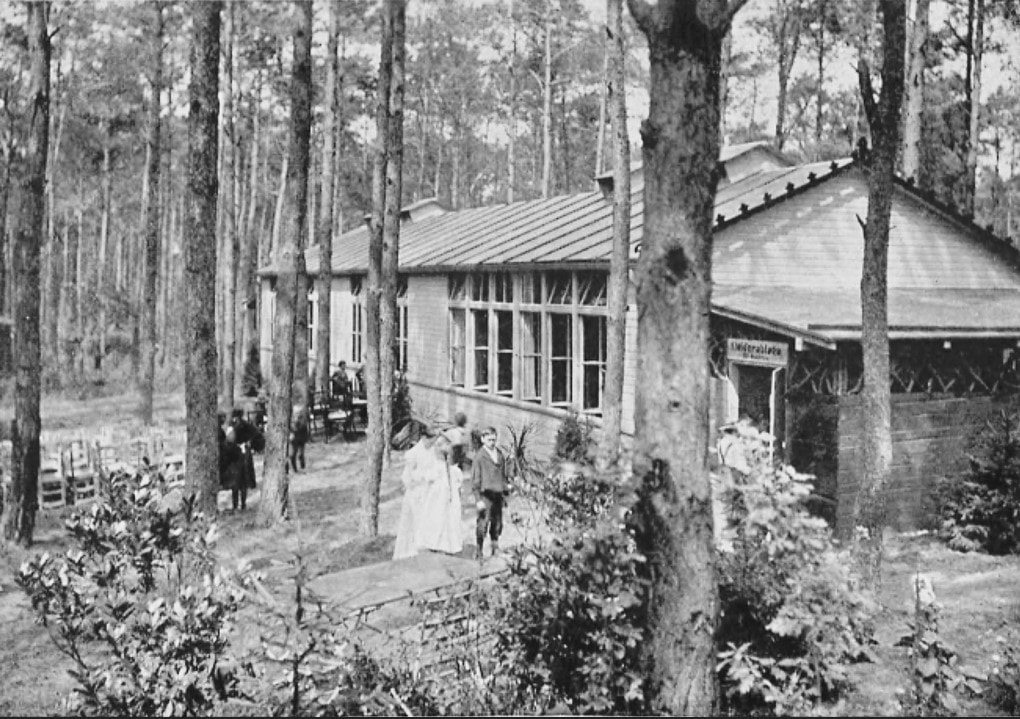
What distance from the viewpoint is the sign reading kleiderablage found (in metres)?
13.7

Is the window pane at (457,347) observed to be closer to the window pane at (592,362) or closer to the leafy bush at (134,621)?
the window pane at (592,362)

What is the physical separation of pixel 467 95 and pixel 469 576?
43875mm

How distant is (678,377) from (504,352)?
1602cm

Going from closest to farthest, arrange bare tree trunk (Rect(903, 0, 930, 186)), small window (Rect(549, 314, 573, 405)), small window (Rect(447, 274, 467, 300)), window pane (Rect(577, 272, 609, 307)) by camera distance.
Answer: window pane (Rect(577, 272, 609, 307)) → small window (Rect(549, 314, 573, 405)) → bare tree trunk (Rect(903, 0, 930, 186)) → small window (Rect(447, 274, 467, 300))

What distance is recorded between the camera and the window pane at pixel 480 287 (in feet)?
73.5

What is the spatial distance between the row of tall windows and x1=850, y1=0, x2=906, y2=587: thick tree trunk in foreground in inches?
301

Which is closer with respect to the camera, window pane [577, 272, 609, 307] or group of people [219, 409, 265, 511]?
group of people [219, 409, 265, 511]

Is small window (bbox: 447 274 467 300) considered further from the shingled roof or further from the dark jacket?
the dark jacket

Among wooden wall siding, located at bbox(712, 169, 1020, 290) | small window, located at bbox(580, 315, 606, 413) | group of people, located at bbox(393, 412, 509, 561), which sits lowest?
group of people, located at bbox(393, 412, 509, 561)

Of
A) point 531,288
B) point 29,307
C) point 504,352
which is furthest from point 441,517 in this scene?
point 504,352

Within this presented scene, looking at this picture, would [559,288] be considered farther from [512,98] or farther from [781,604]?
[512,98]

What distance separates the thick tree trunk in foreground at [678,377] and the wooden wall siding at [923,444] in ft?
28.8

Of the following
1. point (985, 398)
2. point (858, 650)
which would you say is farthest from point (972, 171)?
point (858, 650)

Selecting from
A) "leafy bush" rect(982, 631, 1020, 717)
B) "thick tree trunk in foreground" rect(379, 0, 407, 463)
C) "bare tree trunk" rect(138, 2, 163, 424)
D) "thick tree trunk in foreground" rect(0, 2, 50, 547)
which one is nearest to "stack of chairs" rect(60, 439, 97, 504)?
"thick tree trunk in foreground" rect(0, 2, 50, 547)
